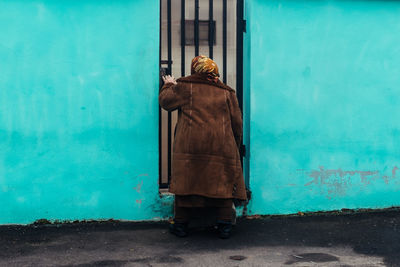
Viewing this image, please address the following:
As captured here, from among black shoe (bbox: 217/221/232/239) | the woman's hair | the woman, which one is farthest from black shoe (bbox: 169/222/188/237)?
the woman's hair

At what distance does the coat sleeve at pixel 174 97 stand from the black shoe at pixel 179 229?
1.15 m

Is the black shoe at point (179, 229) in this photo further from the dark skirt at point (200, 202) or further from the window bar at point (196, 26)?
the window bar at point (196, 26)

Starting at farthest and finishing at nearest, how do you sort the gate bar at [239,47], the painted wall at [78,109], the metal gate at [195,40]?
the gate bar at [239,47], the metal gate at [195,40], the painted wall at [78,109]

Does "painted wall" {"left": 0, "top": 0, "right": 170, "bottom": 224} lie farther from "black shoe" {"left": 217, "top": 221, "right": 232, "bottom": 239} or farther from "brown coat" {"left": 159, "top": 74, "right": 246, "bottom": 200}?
"black shoe" {"left": 217, "top": 221, "right": 232, "bottom": 239}

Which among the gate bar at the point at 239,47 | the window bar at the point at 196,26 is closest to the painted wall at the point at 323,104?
the gate bar at the point at 239,47

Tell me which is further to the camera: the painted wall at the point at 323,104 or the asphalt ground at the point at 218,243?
the painted wall at the point at 323,104

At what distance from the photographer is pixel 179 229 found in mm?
4766

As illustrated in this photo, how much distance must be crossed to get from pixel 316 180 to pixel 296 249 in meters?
1.38

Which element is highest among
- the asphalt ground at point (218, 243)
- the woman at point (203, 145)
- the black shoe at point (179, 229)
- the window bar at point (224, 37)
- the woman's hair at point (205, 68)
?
the window bar at point (224, 37)

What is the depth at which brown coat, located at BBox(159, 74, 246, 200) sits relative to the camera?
461 centimetres

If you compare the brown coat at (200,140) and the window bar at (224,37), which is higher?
the window bar at (224,37)

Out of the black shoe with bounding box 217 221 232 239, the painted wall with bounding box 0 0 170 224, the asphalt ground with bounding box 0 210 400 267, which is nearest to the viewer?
the asphalt ground with bounding box 0 210 400 267

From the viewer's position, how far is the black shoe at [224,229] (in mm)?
4715

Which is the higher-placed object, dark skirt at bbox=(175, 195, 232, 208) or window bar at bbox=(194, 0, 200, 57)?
window bar at bbox=(194, 0, 200, 57)
